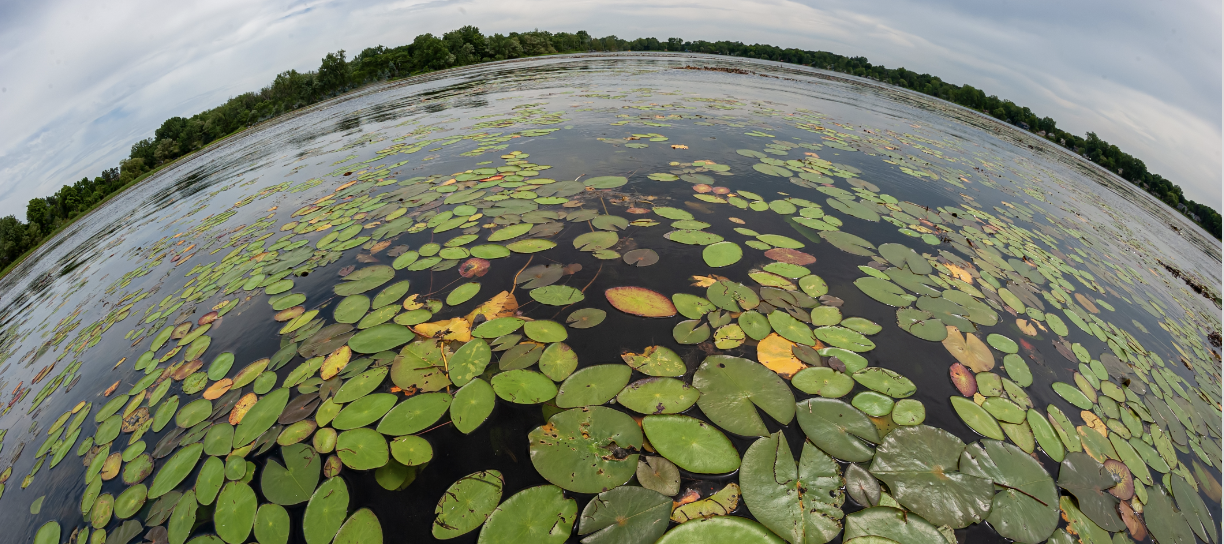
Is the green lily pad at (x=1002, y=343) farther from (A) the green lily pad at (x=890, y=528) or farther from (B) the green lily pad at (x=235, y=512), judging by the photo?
(B) the green lily pad at (x=235, y=512)

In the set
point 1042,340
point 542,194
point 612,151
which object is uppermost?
point 612,151

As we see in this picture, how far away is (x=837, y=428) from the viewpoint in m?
2.38

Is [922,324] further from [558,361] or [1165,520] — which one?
[558,361]

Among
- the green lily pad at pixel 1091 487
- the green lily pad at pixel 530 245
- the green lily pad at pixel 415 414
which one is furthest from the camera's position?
the green lily pad at pixel 530 245

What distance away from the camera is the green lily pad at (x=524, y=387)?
8.48ft

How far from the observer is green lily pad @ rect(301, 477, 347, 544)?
77.6 inches

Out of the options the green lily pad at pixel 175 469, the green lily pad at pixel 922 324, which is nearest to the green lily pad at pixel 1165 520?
the green lily pad at pixel 922 324

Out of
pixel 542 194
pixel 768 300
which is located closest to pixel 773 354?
pixel 768 300

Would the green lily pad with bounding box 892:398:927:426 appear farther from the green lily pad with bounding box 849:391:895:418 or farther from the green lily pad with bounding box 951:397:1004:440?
the green lily pad with bounding box 951:397:1004:440

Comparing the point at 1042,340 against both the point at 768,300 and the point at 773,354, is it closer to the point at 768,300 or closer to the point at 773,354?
the point at 768,300

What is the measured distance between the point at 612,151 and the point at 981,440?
25.3 feet

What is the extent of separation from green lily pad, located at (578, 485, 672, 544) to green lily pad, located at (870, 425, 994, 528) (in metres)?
1.34

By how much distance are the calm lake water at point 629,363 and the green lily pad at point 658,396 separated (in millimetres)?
20

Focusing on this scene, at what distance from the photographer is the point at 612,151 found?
28.0 ft
